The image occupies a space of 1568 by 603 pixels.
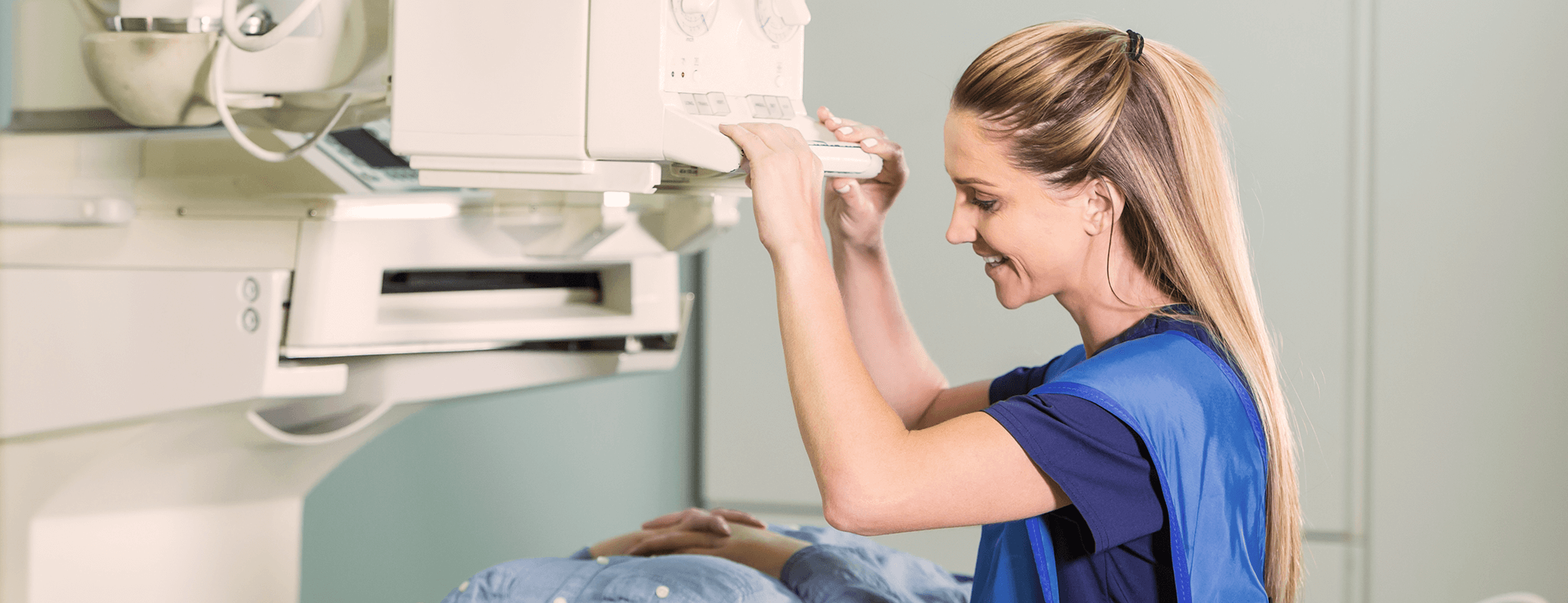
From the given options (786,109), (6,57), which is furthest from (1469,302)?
(6,57)

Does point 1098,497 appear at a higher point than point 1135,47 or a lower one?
lower

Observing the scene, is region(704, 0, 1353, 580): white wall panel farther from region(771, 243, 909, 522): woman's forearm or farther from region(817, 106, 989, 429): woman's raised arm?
region(771, 243, 909, 522): woman's forearm

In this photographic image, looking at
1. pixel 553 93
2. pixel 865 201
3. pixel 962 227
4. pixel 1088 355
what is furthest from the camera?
pixel 865 201

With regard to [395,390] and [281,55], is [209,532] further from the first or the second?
[281,55]

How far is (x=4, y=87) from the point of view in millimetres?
927

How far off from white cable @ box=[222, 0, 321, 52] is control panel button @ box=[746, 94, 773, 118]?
330 millimetres

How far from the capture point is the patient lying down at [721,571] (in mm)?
1067

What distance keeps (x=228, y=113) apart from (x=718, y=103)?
1.20 feet

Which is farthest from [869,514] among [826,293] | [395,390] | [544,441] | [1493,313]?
[1493,313]

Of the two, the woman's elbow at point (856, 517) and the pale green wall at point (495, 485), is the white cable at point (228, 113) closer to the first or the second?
the pale green wall at point (495, 485)

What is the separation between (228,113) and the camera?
0.89 metres

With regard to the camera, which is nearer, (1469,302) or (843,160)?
(843,160)

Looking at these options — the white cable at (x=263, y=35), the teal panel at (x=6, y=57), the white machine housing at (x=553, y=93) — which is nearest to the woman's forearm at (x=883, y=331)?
the white machine housing at (x=553, y=93)

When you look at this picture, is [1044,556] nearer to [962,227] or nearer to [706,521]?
[962,227]
